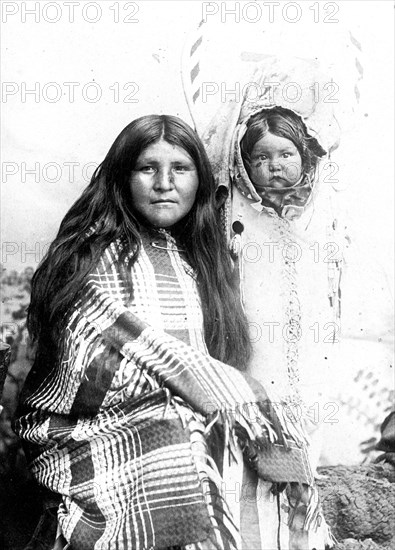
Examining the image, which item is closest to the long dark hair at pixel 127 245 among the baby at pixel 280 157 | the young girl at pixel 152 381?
the young girl at pixel 152 381

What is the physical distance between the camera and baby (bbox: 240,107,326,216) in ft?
5.49

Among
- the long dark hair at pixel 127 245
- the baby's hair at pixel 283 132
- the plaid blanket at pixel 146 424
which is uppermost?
the baby's hair at pixel 283 132

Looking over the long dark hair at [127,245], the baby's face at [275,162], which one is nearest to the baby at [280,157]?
the baby's face at [275,162]

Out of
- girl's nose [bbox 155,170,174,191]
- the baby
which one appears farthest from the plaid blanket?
the baby

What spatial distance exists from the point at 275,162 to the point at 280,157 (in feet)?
0.05

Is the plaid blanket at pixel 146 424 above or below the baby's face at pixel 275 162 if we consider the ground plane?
below

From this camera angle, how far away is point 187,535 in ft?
4.56

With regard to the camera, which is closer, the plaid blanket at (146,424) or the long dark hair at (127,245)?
the plaid blanket at (146,424)

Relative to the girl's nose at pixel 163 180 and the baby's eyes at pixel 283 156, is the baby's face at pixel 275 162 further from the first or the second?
the girl's nose at pixel 163 180

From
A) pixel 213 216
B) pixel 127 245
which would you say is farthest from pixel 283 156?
pixel 127 245

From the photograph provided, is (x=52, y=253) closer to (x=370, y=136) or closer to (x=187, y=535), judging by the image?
(x=187, y=535)

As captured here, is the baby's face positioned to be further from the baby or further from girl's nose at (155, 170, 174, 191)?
girl's nose at (155, 170, 174, 191)

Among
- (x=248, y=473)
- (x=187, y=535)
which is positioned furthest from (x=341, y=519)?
(x=187, y=535)

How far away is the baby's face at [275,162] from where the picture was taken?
5.49ft
